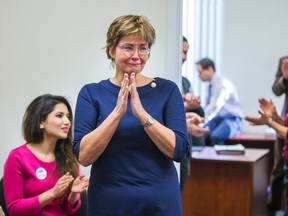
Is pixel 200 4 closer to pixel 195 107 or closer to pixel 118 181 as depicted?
pixel 195 107

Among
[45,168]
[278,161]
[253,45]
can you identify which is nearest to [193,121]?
[45,168]

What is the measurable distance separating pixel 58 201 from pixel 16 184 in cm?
21

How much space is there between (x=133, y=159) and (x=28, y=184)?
2.78 feet

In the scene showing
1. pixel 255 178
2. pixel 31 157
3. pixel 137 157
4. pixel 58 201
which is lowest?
pixel 255 178

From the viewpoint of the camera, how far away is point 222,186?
3891 millimetres

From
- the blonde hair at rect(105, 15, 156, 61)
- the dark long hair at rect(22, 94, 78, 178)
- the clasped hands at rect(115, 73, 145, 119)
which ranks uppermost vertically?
the blonde hair at rect(105, 15, 156, 61)

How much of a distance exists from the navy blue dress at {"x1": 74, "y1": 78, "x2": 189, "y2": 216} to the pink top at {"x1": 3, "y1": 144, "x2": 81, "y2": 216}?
0.62 m

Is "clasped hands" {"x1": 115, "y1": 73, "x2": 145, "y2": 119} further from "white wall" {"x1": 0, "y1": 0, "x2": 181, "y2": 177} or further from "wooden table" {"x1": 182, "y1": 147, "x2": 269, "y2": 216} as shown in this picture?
"wooden table" {"x1": 182, "y1": 147, "x2": 269, "y2": 216}

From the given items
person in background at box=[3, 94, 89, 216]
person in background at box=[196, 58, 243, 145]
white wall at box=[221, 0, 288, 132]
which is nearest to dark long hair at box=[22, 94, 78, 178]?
person in background at box=[3, 94, 89, 216]

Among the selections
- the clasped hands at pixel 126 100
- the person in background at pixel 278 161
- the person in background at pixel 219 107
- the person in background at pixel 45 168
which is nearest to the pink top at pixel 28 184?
the person in background at pixel 45 168

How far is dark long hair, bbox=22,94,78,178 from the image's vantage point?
2.36 meters

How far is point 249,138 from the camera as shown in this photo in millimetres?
5594

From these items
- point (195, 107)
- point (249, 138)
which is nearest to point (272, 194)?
point (249, 138)

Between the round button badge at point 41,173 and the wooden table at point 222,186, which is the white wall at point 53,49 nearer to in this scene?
the round button badge at point 41,173
